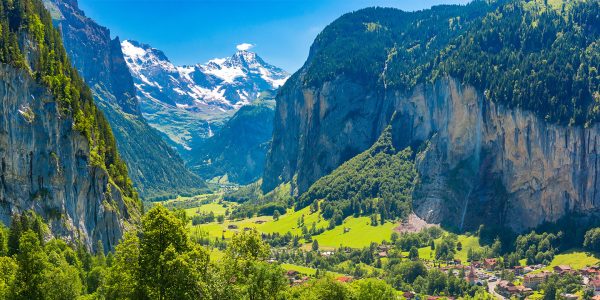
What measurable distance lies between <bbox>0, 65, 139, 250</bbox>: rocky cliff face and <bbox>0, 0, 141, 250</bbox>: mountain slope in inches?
6.4

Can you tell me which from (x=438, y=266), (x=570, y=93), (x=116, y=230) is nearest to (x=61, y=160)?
(x=116, y=230)

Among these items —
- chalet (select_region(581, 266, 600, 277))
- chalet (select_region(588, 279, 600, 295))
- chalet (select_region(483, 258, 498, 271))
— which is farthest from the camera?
chalet (select_region(483, 258, 498, 271))

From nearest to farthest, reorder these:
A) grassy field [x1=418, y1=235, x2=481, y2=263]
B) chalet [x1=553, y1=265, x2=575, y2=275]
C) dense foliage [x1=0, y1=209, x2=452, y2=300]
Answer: dense foliage [x1=0, y1=209, x2=452, y2=300]
chalet [x1=553, y1=265, x2=575, y2=275]
grassy field [x1=418, y1=235, x2=481, y2=263]

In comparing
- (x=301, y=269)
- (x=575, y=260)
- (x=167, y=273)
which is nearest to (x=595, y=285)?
(x=575, y=260)

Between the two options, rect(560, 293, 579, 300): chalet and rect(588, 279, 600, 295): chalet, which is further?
rect(588, 279, 600, 295): chalet

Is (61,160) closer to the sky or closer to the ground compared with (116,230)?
closer to the sky

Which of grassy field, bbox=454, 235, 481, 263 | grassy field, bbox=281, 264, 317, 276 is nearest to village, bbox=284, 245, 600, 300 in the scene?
grassy field, bbox=281, 264, 317, 276

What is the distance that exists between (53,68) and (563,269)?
425 feet

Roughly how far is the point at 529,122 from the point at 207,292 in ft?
561

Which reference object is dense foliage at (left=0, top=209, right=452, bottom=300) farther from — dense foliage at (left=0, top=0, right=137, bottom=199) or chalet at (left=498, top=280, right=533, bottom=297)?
chalet at (left=498, top=280, right=533, bottom=297)

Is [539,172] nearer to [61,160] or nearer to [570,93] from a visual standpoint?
[570,93]

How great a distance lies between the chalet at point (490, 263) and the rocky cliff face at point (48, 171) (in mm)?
102073

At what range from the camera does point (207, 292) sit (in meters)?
49.9

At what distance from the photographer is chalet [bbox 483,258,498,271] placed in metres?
170
